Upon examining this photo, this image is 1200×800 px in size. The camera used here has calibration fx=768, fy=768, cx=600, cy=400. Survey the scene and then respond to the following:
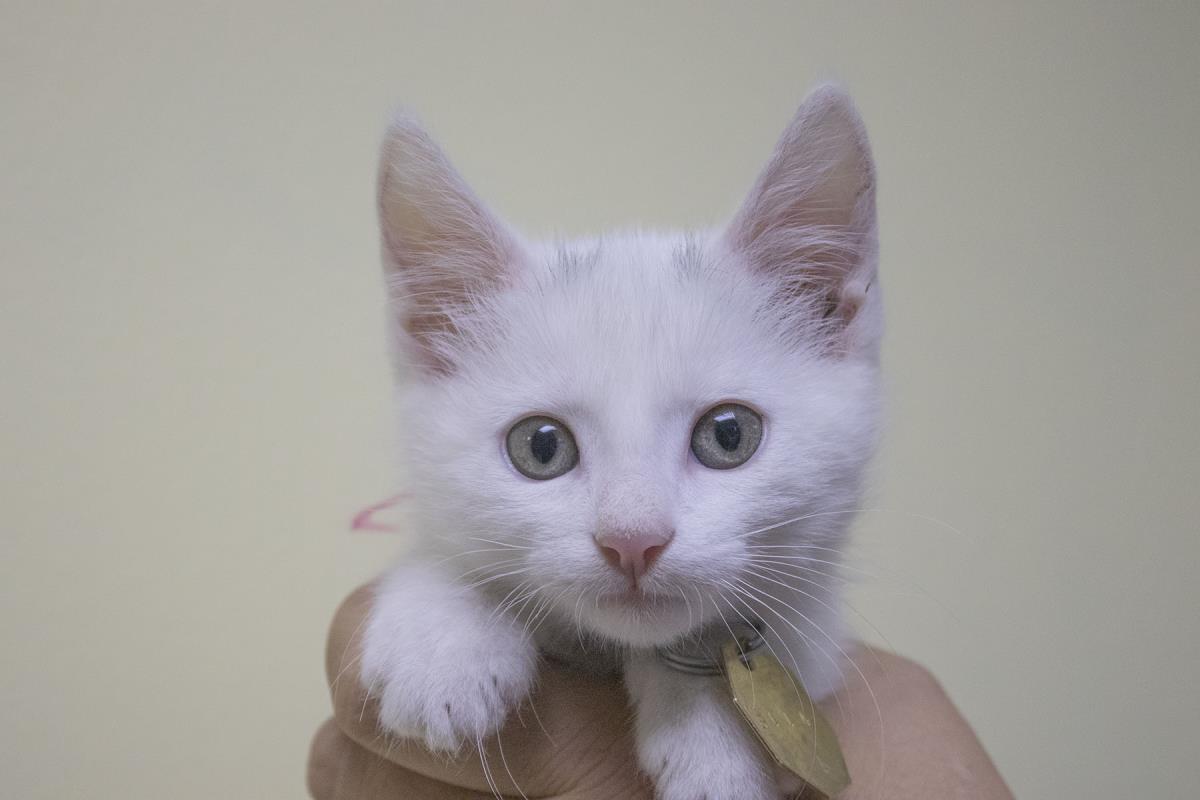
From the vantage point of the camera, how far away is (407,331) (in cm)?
103

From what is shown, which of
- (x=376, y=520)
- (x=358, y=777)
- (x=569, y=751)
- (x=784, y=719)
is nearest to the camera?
(x=784, y=719)

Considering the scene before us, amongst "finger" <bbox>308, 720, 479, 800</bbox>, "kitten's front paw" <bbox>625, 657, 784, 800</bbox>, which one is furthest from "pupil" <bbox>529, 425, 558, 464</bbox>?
"finger" <bbox>308, 720, 479, 800</bbox>

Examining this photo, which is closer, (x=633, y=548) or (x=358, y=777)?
(x=633, y=548)

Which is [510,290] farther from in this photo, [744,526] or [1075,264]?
[1075,264]

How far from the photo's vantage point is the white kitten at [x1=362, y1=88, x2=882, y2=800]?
0.77 metres

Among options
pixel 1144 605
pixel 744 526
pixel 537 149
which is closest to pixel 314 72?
pixel 537 149

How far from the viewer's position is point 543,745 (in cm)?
93

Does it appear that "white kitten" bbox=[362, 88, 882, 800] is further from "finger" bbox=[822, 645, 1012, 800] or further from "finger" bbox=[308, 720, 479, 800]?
"finger" bbox=[308, 720, 479, 800]

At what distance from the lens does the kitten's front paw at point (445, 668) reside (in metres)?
0.81

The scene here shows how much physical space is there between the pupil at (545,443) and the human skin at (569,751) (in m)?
0.30

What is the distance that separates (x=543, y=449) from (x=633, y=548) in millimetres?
183

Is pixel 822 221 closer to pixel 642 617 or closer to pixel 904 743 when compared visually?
pixel 642 617

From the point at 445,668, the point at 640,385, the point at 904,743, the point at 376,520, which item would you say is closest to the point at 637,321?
the point at 640,385

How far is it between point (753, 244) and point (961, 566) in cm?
140
